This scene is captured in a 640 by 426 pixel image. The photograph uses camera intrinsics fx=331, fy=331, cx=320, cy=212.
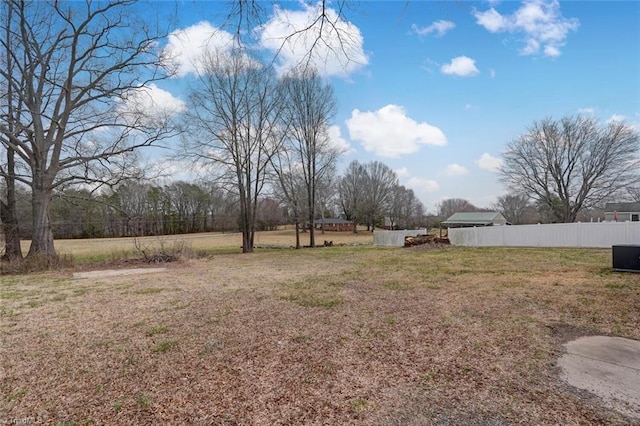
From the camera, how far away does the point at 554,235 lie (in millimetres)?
15180

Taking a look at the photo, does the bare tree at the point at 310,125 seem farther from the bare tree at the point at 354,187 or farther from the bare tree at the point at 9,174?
the bare tree at the point at 354,187

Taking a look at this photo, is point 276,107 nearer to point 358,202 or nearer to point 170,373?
point 170,373

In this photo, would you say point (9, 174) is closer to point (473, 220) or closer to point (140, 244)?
point (140, 244)

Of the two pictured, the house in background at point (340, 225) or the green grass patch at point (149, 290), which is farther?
the house in background at point (340, 225)

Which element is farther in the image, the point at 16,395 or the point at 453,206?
the point at 453,206

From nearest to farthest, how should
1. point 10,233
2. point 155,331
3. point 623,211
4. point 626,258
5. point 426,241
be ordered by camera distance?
point 155,331
point 626,258
point 10,233
point 426,241
point 623,211

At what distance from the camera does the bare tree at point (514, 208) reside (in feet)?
154

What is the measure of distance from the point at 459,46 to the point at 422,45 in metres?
0.64

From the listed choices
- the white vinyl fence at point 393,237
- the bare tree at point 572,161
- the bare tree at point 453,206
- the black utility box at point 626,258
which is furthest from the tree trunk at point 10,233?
the bare tree at point 453,206

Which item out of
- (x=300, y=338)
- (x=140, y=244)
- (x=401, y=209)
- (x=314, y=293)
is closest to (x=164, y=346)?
(x=300, y=338)

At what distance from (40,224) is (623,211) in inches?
1736

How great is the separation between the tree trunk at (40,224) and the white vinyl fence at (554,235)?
694 inches

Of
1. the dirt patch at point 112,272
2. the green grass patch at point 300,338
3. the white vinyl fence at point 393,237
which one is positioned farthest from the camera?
the white vinyl fence at point 393,237

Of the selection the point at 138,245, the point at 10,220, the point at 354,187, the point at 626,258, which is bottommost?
the point at 626,258
